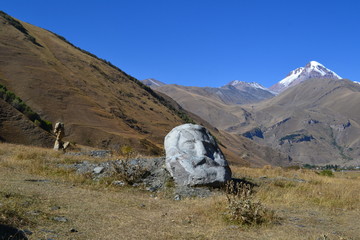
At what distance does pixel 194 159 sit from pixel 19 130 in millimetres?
21724

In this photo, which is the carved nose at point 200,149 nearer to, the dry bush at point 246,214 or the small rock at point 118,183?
the small rock at point 118,183

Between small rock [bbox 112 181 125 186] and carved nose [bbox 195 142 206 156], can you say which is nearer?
small rock [bbox 112 181 125 186]

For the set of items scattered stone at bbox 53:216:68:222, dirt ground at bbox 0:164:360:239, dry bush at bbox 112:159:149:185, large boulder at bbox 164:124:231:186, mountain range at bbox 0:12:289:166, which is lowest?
scattered stone at bbox 53:216:68:222

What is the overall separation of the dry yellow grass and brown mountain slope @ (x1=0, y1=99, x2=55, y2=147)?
1650 centimetres

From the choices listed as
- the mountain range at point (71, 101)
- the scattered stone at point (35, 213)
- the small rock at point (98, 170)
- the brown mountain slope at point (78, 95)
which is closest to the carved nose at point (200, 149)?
the small rock at point (98, 170)

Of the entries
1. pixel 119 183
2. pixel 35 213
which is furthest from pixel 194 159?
pixel 35 213

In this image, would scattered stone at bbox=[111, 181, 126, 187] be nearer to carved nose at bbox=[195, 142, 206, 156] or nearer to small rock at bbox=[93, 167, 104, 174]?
small rock at bbox=[93, 167, 104, 174]

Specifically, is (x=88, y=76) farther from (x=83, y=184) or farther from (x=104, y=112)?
(x=83, y=184)

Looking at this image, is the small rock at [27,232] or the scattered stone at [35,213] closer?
the small rock at [27,232]

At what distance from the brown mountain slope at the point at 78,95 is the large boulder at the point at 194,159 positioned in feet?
83.5

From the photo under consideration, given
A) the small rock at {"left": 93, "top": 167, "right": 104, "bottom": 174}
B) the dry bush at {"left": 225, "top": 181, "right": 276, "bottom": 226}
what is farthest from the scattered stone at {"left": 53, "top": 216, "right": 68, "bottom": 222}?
the small rock at {"left": 93, "top": 167, "right": 104, "bottom": 174}

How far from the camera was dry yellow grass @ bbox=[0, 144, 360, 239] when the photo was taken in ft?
23.8

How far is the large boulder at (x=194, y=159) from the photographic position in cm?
1368

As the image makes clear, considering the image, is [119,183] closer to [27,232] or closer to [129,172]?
[129,172]
